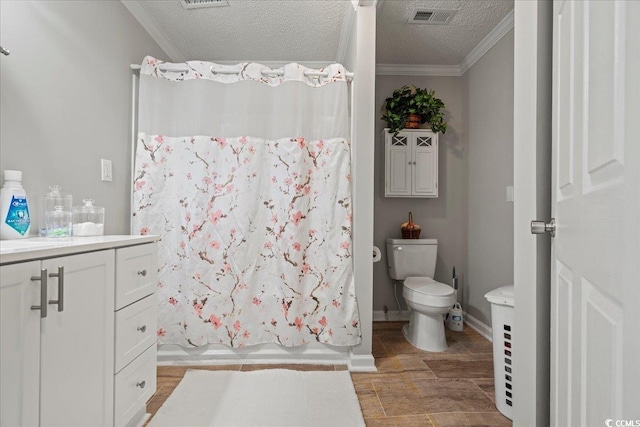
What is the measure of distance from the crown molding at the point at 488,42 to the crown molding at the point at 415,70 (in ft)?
0.35

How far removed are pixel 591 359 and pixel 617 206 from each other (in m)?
0.31

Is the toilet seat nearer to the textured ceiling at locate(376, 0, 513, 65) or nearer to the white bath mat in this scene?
the white bath mat

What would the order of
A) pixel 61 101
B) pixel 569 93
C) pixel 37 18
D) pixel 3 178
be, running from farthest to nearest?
pixel 61 101, pixel 37 18, pixel 3 178, pixel 569 93

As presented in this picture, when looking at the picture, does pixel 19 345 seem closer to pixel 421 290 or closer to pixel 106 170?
pixel 106 170

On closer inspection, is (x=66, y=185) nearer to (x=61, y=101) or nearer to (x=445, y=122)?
(x=61, y=101)

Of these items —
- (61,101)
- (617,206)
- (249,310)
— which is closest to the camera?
(617,206)

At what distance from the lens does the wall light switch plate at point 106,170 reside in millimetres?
2021

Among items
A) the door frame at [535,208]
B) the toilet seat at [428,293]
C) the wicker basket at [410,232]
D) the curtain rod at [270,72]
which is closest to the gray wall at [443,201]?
the wicker basket at [410,232]

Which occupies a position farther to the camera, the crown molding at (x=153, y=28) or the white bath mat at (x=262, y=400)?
the crown molding at (x=153, y=28)

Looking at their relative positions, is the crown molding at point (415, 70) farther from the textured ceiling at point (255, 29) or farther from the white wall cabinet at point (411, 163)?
the white wall cabinet at point (411, 163)

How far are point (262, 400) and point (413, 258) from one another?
177 cm

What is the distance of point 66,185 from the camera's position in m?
1.72

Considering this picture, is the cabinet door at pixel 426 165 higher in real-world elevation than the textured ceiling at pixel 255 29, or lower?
lower

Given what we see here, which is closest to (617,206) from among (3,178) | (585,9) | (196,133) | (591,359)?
(591,359)
